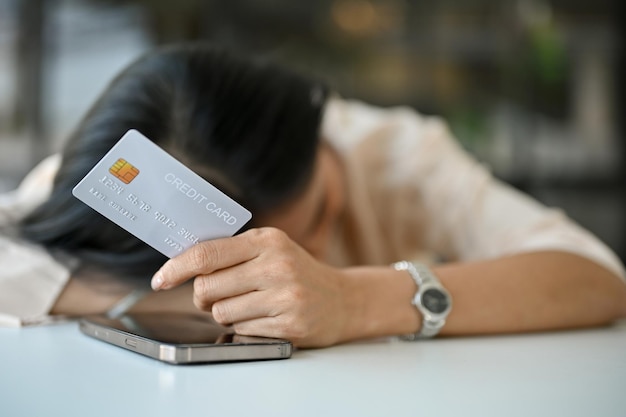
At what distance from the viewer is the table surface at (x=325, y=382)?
0.53 m

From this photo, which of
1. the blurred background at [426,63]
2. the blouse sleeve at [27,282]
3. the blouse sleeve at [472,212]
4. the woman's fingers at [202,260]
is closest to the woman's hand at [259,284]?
the woman's fingers at [202,260]

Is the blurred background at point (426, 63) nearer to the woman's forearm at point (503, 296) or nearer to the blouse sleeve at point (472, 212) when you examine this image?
the blouse sleeve at point (472, 212)

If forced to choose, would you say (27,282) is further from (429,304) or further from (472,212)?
(472,212)

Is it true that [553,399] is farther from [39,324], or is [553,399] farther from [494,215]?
[494,215]

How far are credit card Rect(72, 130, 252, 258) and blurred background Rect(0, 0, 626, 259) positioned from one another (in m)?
2.48

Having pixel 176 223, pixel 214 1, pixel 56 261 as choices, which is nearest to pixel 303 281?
pixel 176 223

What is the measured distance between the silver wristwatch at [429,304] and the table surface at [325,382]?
0.12ft

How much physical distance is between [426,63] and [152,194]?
2.85 m

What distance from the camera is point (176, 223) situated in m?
0.65

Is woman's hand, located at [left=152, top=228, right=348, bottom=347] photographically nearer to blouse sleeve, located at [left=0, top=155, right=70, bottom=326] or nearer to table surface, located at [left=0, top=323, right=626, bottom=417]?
table surface, located at [left=0, top=323, right=626, bottom=417]

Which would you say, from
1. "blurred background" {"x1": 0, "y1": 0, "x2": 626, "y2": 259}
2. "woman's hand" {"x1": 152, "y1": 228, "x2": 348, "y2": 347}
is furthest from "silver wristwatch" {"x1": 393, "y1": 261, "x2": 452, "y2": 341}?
"blurred background" {"x1": 0, "y1": 0, "x2": 626, "y2": 259}

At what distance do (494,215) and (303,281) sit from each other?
0.67 meters

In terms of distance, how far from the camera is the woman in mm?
703

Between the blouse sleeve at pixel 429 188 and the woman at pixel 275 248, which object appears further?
the blouse sleeve at pixel 429 188
